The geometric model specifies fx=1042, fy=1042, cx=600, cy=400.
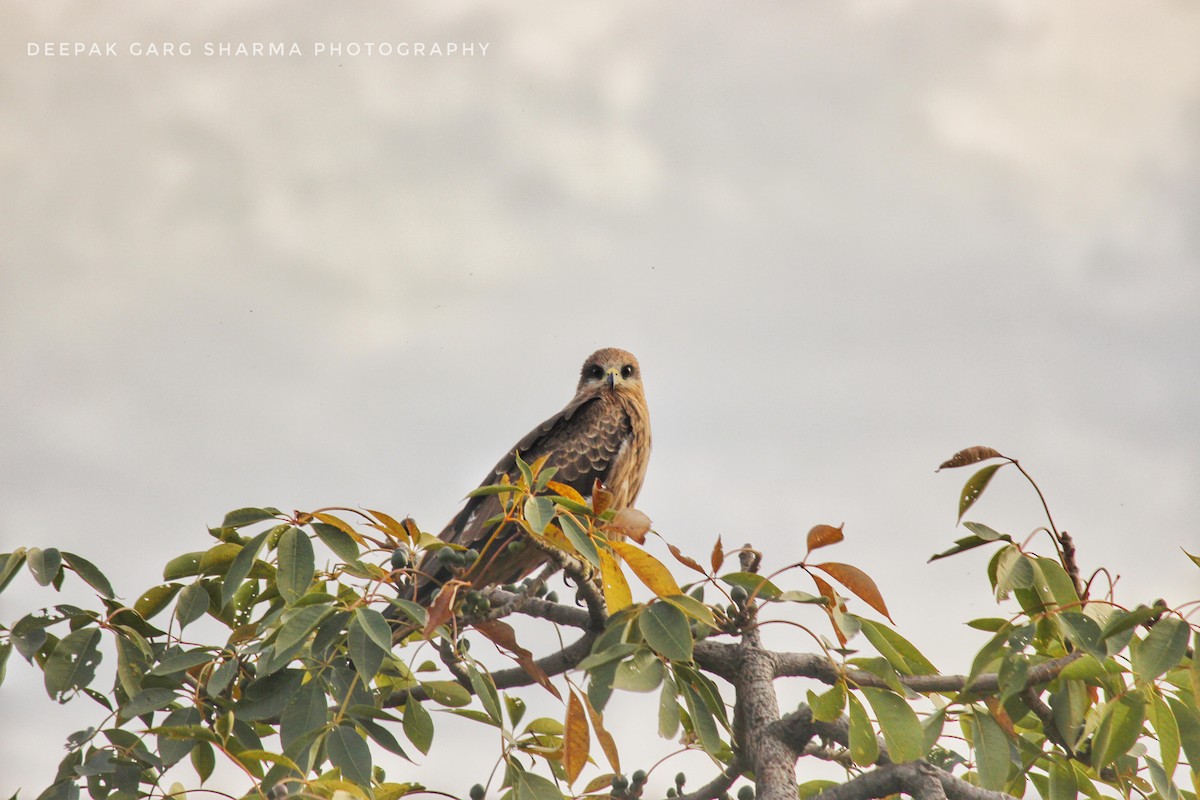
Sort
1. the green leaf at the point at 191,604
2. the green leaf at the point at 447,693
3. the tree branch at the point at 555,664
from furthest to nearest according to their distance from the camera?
the tree branch at the point at 555,664
the green leaf at the point at 447,693
the green leaf at the point at 191,604

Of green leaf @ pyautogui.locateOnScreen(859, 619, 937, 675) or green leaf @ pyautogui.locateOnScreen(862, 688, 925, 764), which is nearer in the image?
green leaf @ pyautogui.locateOnScreen(862, 688, 925, 764)

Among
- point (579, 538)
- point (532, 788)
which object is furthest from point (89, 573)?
point (579, 538)

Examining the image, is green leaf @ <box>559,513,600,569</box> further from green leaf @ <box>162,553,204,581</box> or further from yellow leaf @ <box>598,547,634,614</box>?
green leaf @ <box>162,553,204,581</box>

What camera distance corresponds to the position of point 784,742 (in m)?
3.13

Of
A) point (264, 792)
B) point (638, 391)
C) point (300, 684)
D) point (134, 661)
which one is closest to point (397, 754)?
point (300, 684)

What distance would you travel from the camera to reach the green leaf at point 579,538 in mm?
2486

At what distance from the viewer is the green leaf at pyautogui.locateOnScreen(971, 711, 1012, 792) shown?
277cm

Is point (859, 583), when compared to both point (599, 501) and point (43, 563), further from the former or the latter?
point (43, 563)

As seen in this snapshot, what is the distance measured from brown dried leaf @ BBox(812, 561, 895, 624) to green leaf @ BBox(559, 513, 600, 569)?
0.61 meters

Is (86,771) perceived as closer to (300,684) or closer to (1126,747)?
(300,684)

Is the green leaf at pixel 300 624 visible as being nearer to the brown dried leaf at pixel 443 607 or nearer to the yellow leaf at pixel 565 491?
the brown dried leaf at pixel 443 607

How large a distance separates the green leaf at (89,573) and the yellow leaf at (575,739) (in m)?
1.46

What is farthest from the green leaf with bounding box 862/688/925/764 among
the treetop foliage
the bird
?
the bird

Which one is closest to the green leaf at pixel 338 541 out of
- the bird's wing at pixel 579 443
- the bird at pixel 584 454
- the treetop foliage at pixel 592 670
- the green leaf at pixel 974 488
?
the treetop foliage at pixel 592 670
